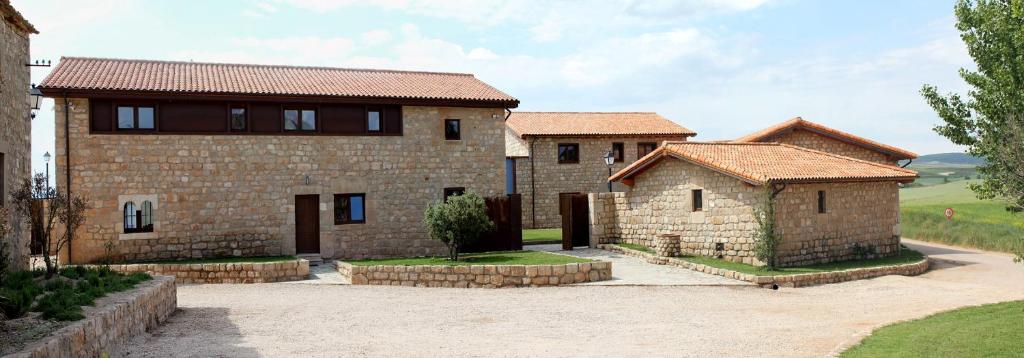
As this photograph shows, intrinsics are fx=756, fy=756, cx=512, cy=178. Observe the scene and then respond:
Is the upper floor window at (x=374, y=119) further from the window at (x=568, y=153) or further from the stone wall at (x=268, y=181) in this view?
the window at (x=568, y=153)

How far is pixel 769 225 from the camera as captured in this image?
19188 mm

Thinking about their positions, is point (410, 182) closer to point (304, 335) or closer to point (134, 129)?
point (134, 129)

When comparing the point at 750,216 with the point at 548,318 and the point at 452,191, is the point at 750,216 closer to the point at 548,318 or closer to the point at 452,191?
the point at 548,318

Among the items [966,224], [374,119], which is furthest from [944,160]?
[374,119]

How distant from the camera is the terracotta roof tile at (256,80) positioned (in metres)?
20.5

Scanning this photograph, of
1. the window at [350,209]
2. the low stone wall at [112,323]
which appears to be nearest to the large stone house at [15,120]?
the low stone wall at [112,323]

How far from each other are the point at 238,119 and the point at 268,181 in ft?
6.42

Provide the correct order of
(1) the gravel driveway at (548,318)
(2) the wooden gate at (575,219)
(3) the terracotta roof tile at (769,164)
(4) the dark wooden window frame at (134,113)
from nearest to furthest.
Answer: (1) the gravel driveway at (548,318) → (3) the terracotta roof tile at (769,164) → (4) the dark wooden window frame at (134,113) → (2) the wooden gate at (575,219)

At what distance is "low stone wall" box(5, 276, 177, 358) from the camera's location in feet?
26.5

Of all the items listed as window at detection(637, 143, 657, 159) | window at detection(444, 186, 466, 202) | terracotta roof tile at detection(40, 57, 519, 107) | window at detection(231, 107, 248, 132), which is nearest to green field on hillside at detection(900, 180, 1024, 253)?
window at detection(637, 143, 657, 159)

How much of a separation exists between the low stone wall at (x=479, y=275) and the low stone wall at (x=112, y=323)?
17.3 ft

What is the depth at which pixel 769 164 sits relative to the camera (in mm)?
21344

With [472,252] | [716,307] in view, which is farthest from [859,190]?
[472,252]

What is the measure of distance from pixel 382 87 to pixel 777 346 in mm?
15946
